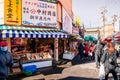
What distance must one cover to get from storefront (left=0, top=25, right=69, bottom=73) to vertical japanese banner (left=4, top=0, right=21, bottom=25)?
43cm

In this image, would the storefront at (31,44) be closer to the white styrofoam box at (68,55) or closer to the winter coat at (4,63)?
the white styrofoam box at (68,55)

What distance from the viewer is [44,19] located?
1833 cm

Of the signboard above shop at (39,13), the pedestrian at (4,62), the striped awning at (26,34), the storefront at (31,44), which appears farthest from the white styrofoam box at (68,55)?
the pedestrian at (4,62)

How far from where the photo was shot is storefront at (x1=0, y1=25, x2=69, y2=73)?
1481 centimetres

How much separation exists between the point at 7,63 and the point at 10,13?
7485 mm

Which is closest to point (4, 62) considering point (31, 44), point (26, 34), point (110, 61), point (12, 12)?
point (110, 61)

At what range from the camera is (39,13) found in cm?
1781

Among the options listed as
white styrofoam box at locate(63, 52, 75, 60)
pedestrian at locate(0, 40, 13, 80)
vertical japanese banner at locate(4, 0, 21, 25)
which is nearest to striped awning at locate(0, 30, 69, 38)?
vertical japanese banner at locate(4, 0, 21, 25)

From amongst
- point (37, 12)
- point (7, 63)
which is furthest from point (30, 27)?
point (7, 63)

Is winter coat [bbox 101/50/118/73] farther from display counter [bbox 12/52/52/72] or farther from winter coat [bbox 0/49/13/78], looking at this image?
display counter [bbox 12/52/52/72]

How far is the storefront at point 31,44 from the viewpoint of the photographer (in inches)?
583

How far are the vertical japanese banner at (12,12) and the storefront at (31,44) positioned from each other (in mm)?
428

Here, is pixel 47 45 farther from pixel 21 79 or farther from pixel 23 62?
pixel 21 79

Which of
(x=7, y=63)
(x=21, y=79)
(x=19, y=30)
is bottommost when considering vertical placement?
(x=21, y=79)
